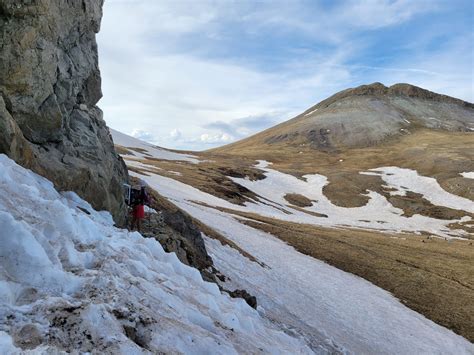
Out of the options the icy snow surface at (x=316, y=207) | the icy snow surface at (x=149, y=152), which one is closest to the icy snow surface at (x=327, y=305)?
the icy snow surface at (x=316, y=207)

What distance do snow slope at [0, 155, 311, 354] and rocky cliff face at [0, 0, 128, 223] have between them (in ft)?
5.69

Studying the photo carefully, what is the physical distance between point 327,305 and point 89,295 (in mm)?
18369

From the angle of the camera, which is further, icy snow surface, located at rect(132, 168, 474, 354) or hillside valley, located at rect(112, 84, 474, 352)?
hillside valley, located at rect(112, 84, 474, 352)

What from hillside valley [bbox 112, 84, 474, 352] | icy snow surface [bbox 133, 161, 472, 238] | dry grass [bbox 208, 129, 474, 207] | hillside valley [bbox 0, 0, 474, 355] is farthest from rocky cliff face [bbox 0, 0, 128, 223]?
dry grass [bbox 208, 129, 474, 207]

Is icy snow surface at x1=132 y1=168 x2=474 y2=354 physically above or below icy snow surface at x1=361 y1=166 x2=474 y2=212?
below

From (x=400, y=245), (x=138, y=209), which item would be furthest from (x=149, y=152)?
(x=138, y=209)

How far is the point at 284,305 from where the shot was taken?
2092 centimetres

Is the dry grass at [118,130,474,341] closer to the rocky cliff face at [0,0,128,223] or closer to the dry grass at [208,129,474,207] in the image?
the dry grass at [208,129,474,207]

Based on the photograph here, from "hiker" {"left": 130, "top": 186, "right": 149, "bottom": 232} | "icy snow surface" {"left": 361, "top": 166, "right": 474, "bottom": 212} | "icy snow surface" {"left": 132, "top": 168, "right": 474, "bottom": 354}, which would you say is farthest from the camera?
"icy snow surface" {"left": 361, "top": 166, "right": 474, "bottom": 212}

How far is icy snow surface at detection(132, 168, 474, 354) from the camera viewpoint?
19.6m

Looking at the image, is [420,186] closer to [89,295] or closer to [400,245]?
[400,245]

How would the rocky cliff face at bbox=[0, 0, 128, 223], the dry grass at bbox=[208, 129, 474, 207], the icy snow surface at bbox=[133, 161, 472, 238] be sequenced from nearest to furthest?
the rocky cliff face at bbox=[0, 0, 128, 223]
the icy snow surface at bbox=[133, 161, 472, 238]
the dry grass at bbox=[208, 129, 474, 207]

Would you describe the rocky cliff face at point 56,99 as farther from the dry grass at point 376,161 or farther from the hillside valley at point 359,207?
the dry grass at point 376,161

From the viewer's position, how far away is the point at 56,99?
15.4 meters
